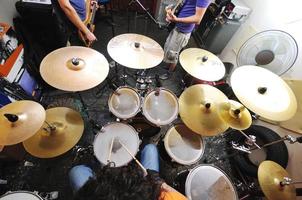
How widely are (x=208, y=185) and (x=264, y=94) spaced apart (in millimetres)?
1058

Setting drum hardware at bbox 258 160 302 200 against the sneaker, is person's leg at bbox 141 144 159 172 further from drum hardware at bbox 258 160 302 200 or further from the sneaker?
the sneaker

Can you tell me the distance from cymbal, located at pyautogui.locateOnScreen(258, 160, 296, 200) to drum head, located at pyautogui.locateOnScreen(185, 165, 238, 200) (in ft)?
0.92

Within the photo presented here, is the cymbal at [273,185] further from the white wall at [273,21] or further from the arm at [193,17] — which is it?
the arm at [193,17]

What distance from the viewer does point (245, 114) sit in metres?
1.97

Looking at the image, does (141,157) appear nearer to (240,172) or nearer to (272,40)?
(240,172)

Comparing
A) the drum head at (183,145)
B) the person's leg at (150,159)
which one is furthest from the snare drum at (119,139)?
the drum head at (183,145)

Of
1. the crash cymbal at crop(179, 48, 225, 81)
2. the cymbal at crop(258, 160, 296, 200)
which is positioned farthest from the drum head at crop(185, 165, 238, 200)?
the crash cymbal at crop(179, 48, 225, 81)

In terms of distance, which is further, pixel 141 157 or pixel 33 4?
pixel 33 4

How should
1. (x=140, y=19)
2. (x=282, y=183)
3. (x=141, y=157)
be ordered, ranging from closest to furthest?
(x=282, y=183) < (x=141, y=157) < (x=140, y=19)

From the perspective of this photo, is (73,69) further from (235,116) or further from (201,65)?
(235,116)

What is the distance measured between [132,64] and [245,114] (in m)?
1.34

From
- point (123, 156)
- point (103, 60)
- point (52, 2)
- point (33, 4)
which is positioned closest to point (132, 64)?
point (103, 60)

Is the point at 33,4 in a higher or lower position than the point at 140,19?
higher

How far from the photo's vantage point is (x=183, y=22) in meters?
2.47
